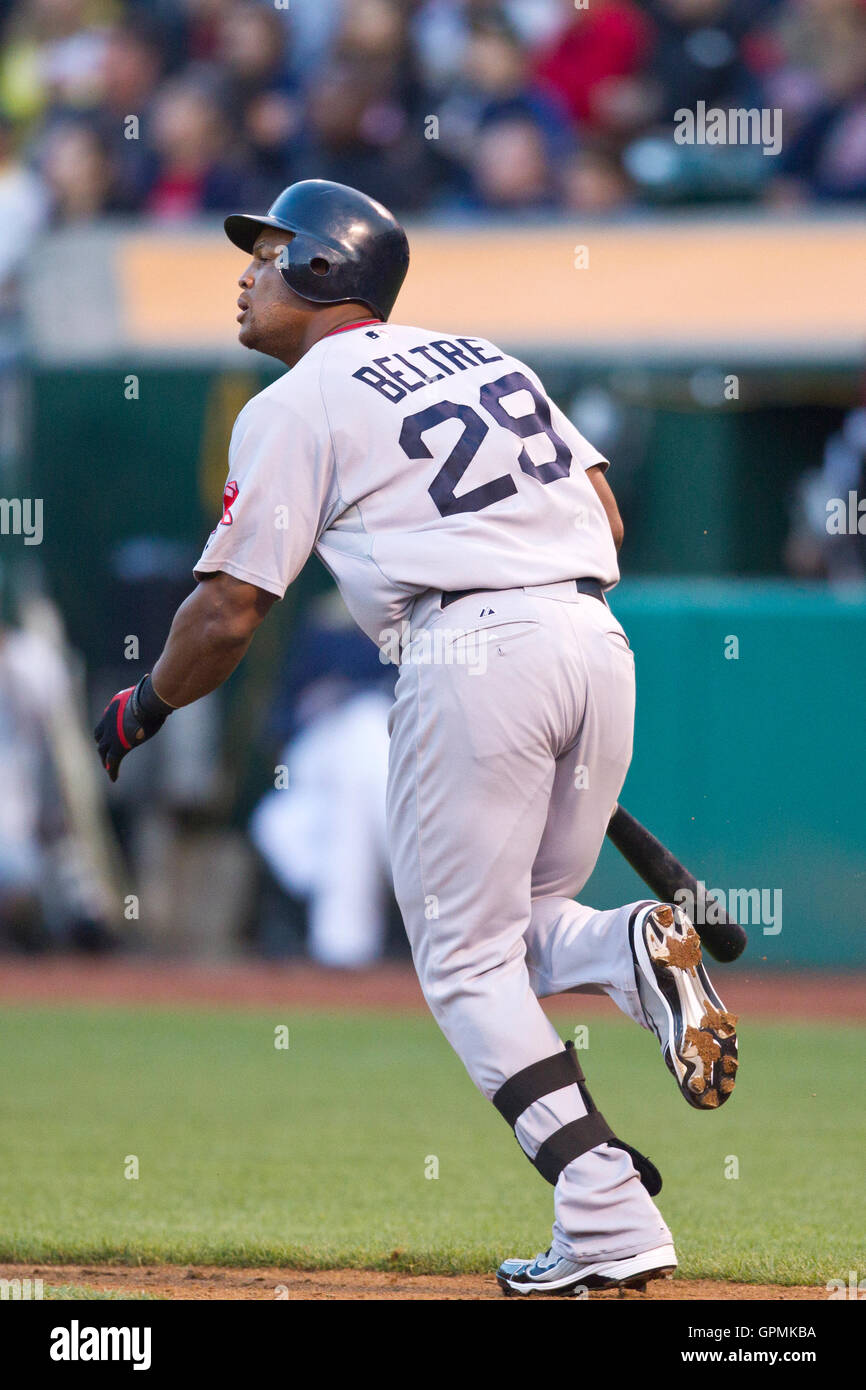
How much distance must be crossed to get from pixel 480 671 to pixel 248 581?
1.57 feet

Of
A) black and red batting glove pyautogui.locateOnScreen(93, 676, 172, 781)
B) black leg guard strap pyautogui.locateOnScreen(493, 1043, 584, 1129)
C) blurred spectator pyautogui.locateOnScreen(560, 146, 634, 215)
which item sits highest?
blurred spectator pyautogui.locateOnScreen(560, 146, 634, 215)

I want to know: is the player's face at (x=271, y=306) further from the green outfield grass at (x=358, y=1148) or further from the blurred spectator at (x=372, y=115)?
the blurred spectator at (x=372, y=115)

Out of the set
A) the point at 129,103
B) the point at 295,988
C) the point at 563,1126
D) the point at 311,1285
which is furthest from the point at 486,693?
the point at 129,103

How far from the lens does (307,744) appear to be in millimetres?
10148

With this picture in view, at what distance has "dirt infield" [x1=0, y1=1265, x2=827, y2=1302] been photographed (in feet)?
12.2

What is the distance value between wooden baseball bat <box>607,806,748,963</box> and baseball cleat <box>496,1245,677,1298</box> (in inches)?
27.6

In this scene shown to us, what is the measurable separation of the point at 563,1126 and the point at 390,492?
1.25 metres

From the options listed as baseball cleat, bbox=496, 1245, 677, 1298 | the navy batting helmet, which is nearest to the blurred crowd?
the navy batting helmet

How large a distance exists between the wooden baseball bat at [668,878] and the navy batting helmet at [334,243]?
124 centimetres

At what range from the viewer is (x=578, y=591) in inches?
147

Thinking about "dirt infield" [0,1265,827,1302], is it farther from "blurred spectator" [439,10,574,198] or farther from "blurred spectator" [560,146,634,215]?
"blurred spectator" [439,10,574,198]

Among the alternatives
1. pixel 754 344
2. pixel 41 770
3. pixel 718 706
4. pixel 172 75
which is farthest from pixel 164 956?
pixel 172 75

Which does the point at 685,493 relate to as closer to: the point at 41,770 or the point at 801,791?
the point at 801,791

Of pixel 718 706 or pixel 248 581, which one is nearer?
pixel 248 581
